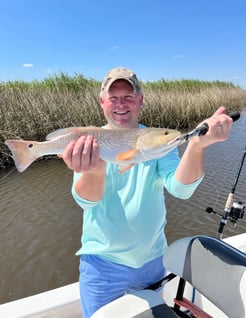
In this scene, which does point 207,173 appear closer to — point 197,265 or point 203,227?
point 203,227

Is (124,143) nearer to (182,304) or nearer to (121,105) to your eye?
(121,105)

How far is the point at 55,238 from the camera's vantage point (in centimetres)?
483

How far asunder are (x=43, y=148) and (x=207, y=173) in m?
6.37

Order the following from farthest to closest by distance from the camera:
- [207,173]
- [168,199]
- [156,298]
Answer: [207,173] → [168,199] → [156,298]

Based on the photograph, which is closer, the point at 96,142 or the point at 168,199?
the point at 96,142

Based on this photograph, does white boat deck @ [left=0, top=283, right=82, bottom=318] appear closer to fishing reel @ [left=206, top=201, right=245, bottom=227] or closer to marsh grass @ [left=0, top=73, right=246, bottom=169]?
fishing reel @ [left=206, top=201, right=245, bottom=227]

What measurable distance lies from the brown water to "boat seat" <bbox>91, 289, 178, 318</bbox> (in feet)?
8.82

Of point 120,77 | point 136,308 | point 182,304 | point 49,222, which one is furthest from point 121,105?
point 49,222

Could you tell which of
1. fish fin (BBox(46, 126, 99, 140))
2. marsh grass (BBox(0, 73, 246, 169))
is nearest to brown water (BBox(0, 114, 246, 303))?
marsh grass (BBox(0, 73, 246, 169))

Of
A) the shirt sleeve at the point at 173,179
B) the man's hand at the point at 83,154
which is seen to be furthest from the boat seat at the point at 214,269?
the man's hand at the point at 83,154

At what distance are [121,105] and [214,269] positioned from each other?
2.84 feet

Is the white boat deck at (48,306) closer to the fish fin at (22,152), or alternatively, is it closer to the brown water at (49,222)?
the fish fin at (22,152)

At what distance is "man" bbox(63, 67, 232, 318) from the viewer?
A: 1490mm

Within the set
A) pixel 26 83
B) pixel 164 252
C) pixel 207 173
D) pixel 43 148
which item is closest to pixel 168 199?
pixel 207 173
